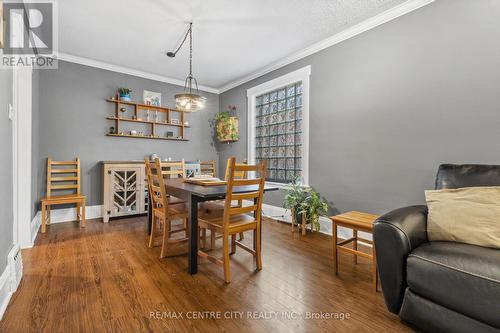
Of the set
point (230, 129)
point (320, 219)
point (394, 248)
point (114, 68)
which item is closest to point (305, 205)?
point (320, 219)

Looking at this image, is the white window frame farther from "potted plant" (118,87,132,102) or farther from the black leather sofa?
"potted plant" (118,87,132,102)

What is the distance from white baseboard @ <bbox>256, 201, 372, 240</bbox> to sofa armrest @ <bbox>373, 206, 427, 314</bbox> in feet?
4.39

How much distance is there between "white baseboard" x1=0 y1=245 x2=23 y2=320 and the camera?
1.50 m

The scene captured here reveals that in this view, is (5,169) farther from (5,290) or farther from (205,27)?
(205,27)

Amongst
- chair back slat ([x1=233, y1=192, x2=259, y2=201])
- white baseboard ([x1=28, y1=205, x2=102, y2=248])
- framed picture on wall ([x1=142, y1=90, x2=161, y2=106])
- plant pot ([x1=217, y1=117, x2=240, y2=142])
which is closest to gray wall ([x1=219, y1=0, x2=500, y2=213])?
chair back slat ([x1=233, y1=192, x2=259, y2=201])

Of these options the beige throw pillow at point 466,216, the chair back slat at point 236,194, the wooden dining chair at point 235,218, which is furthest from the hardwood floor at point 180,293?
the beige throw pillow at point 466,216

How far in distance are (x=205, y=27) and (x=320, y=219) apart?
2.88m

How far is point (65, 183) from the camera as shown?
3.65 m

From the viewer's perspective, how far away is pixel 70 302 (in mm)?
1604

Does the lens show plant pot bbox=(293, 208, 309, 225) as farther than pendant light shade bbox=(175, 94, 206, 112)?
Yes

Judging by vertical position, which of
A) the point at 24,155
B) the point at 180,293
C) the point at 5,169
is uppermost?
the point at 24,155

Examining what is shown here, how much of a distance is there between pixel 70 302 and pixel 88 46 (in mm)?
3341

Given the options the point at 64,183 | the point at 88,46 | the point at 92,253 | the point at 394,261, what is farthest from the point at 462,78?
the point at 64,183

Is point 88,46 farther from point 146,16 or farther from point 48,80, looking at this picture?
point 146,16
